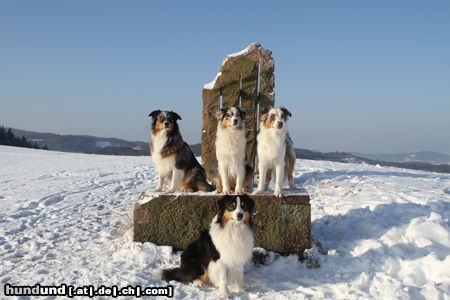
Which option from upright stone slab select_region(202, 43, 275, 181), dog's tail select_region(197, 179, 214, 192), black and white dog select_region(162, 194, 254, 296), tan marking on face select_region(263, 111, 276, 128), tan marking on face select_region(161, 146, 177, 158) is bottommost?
black and white dog select_region(162, 194, 254, 296)

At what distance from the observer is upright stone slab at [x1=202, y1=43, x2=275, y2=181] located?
10.6 meters

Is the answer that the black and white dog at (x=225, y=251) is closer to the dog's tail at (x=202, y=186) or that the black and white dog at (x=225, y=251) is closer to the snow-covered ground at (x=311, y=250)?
the snow-covered ground at (x=311, y=250)

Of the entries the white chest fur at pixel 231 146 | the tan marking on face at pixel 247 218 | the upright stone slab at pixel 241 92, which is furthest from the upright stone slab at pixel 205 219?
the upright stone slab at pixel 241 92

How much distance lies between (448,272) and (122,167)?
546 inches

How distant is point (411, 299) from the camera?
5281 mm

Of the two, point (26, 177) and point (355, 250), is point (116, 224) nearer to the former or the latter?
point (355, 250)

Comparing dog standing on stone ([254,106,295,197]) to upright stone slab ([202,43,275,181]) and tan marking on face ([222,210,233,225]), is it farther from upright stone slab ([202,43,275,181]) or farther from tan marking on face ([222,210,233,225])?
upright stone slab ([202,43,275,181])

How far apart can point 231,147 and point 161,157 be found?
134 centimetres

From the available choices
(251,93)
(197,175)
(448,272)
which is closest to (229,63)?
(251,93)

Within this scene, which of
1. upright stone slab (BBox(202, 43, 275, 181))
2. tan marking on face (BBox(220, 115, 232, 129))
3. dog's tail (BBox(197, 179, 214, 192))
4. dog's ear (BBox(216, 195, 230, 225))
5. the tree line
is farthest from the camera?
the tree line

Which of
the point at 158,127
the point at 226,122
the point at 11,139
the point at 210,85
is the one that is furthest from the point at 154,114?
the point at 11,139

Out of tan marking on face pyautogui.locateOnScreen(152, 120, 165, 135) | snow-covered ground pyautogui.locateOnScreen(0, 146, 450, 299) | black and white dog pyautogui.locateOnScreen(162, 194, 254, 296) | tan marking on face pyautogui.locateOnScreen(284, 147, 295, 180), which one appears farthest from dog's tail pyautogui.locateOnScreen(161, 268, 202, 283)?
A: tan marking on face pyautogui.locateOnScreen(284, 147, 295, 180)

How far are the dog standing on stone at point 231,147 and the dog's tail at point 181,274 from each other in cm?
153

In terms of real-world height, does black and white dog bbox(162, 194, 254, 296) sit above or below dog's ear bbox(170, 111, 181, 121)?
below
